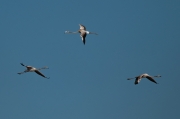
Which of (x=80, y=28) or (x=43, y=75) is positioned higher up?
(x=80, y=28)

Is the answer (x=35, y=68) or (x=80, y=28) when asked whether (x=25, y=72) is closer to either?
(x=35, y=68)

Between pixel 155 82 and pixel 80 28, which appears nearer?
pixel 155 82

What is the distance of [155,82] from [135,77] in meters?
3.59

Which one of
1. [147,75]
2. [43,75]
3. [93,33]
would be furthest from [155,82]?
[43,75]

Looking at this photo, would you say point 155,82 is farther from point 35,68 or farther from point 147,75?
point 35,68

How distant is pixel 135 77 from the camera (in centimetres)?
6294

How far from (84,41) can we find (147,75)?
12.8 meters

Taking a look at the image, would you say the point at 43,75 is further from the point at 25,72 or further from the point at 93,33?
the point at 93,33

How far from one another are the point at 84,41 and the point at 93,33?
2.16 m

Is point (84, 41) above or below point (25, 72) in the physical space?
above

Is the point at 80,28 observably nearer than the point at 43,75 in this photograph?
No

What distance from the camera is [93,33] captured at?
205ft

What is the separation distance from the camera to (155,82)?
6162cm

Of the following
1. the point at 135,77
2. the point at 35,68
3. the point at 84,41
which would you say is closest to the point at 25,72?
the point at 35,68
